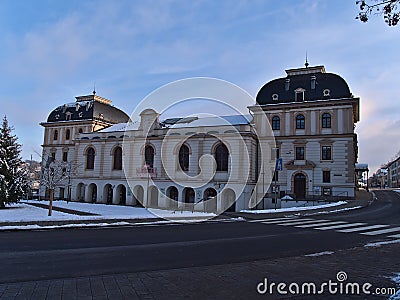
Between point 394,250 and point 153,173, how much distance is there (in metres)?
33.9

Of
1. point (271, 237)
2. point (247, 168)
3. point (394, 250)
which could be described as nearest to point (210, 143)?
point (247, 168)

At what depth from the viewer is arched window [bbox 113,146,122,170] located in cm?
4588

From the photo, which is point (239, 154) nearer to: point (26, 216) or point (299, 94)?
point (299, 94)

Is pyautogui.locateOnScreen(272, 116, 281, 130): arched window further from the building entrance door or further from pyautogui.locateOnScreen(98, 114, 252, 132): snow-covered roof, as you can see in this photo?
the building entrance door

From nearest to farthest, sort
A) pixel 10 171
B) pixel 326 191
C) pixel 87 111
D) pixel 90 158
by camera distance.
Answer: pixel 10 171 → pixel 326 191 → pixel 90 158 → pixel 87 111

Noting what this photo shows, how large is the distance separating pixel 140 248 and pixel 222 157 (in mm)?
29068

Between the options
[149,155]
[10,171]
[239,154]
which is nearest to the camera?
[10,171]

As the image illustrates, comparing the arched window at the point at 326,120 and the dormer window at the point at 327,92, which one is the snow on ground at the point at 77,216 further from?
the dormer window at the point at 327,92

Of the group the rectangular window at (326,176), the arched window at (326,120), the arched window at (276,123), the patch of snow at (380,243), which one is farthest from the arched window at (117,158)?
the patch of snow at (380,243)

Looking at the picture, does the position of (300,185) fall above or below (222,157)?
below

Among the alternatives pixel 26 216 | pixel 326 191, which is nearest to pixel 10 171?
pixel 26 216

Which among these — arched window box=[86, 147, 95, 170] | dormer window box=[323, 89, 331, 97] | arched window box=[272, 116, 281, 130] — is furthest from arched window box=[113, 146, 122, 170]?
dormer window box=[323, 89, 331, 97]

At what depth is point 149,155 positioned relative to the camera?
44.2m

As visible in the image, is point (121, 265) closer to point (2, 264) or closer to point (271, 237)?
point (2, 264)
